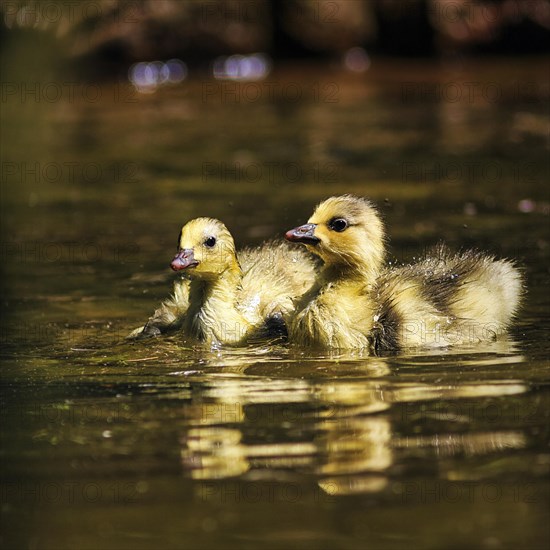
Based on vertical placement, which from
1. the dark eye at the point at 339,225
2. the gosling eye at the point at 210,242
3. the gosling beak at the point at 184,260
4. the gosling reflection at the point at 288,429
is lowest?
the gosling reflection at the point at 288,429

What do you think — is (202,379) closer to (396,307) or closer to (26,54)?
(396,307)

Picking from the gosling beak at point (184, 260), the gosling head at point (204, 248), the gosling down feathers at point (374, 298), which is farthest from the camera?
the gosling head at point (204, 248)

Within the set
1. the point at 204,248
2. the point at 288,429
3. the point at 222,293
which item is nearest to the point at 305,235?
the point at 204,248

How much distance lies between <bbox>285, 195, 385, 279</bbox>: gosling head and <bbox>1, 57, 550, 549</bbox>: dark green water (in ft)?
1.93

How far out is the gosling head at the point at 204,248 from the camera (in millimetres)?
7047

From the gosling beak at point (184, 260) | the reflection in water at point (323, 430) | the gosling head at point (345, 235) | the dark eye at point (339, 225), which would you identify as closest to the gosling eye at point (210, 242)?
the gosling beak at point (184, 260)

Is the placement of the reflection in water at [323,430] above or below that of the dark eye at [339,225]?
below

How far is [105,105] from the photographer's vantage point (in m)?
16.8

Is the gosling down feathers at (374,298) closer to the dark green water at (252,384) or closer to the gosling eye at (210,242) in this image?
the dark green water at (252,384)

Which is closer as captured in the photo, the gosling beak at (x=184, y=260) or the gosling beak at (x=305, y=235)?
the gosling beak at (x=305, y=235)

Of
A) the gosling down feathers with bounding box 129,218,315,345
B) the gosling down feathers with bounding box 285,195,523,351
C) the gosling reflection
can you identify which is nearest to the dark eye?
the gosling down feathers with bounding box 285,195,523,351

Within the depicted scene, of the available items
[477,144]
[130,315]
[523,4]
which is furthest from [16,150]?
[523,4]

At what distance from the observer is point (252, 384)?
6.07 metres

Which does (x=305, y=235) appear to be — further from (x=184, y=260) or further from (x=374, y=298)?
(x=184, y=260)
